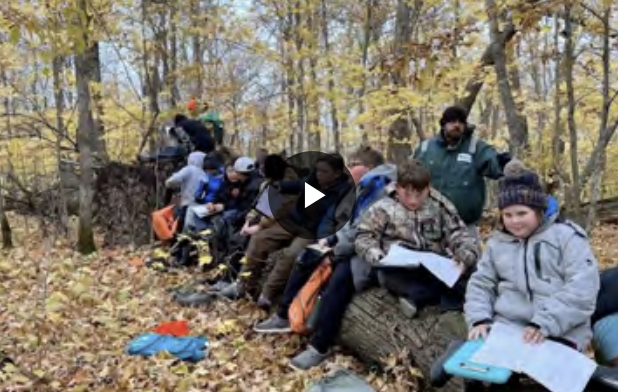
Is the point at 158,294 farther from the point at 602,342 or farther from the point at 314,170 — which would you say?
the point at 602,342

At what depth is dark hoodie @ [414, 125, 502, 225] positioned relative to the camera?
5.95 metres

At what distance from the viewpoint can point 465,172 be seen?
19.5 feet

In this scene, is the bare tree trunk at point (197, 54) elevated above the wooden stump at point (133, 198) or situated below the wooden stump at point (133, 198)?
above

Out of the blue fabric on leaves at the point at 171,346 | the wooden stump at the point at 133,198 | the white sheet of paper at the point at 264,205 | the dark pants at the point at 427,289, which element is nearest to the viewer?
the dark pants at the point at 427,289

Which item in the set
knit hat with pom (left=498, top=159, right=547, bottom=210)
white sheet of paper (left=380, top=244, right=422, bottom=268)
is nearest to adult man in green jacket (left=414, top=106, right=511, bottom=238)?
white sheet of paper (left=380, top=244, right=422, bottom=268)

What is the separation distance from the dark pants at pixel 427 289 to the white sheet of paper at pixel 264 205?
2549 mm

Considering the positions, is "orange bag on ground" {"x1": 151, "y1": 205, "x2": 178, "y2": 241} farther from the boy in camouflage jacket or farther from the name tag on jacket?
the boy in camouflage jacket

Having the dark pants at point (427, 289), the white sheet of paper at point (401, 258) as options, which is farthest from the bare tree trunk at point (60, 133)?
the dark pants at point (427, 289)

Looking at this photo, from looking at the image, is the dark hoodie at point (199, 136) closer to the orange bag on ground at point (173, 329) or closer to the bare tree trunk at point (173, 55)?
the bare tree trunk at point (173, 55)

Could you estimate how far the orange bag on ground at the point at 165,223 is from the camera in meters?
8.94

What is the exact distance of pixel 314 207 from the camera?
20.4ft

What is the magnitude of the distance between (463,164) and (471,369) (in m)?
2.97

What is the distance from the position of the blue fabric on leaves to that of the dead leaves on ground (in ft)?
0.28

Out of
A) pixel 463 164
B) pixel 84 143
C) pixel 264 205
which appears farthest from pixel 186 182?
pixel 463 164
